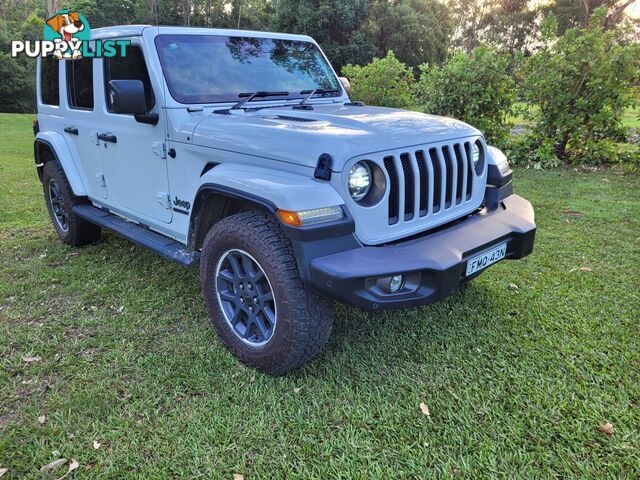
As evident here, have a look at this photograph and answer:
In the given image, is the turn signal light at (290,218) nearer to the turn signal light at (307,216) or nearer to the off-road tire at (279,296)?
the turn signal light at (307,216)

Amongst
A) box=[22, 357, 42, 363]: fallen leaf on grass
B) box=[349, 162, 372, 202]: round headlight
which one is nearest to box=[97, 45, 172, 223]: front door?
box=[22, 357, 42, 363]: fallen leaf on grass

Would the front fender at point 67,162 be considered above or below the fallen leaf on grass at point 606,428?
above

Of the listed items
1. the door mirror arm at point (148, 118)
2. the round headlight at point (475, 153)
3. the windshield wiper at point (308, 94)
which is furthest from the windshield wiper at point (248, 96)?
the round headlight at point (475, 153)

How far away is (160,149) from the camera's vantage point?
3.24m

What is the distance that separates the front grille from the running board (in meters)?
1.36

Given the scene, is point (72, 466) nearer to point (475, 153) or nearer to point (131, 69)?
point (131, 69)

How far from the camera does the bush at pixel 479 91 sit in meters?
8.47

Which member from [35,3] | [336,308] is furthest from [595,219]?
[35,3]

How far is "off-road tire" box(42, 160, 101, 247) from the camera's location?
450 cm

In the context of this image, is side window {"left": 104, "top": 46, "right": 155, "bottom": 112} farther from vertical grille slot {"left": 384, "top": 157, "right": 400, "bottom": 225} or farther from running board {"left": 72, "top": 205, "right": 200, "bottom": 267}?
vertical grille slot {"left": 384, "top": 157, "right": 400, "bottom": 225}

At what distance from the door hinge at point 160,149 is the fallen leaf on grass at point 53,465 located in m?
1.87

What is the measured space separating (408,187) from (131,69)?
7.08 feet

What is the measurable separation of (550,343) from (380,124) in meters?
1.71

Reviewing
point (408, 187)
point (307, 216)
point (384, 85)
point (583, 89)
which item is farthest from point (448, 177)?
point (384, 85)
